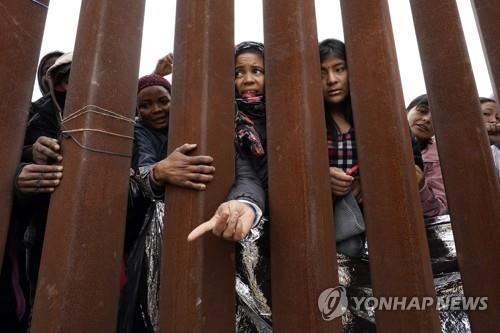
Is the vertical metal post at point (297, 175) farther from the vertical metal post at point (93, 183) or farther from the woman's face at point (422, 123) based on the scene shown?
the woman's face at point (422, 123)

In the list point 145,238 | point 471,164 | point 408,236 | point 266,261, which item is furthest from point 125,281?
point 471,164

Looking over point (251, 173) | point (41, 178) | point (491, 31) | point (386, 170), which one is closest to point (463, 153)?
point (386, 170)

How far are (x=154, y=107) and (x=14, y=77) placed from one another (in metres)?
0.92

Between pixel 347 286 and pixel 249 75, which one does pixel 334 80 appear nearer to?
pixel 249 75

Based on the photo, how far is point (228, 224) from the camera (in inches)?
36.7

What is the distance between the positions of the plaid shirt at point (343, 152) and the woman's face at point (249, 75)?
47 cm

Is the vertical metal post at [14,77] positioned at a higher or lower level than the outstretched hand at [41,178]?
higher

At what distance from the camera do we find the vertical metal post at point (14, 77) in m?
A: 1.15

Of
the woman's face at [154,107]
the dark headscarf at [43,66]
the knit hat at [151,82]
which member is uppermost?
the dark headscarf at [43,66]

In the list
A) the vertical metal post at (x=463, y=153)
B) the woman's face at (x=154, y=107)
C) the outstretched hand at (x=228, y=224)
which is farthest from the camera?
the woman's face at (x=154, y=107)

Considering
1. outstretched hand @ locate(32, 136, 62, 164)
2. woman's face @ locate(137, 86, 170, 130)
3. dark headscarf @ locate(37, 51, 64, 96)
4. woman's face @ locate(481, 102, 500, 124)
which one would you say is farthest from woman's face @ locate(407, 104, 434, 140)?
dark headscarf @ locate(37, 51, 64, 96)

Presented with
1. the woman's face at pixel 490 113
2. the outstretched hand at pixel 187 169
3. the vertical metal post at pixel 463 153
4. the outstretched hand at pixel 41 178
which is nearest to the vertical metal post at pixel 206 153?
the outstretched hand at pixel 187 169

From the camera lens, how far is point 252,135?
141cm

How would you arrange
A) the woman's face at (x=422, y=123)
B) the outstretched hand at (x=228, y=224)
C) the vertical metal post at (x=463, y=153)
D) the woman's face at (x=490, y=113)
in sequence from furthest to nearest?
1. the woman's face at (x=490, y=113)
2. the woman's face at (x=422, y=123)
3. the vertical metal post at (x=463, y=153)
4. the outstretched hand at (x=228, y=224)
